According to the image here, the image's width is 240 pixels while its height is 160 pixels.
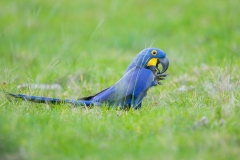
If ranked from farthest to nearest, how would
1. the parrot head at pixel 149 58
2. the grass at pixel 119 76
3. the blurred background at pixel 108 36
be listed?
the blurred background at pixel 108 36
the parrot head at pixel 149 58
the grass at pixel 119 76

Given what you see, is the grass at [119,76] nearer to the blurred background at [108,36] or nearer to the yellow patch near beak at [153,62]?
the blurred background at [108,36]

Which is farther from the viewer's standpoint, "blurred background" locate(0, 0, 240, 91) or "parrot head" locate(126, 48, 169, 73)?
"blurred background" locate(0, 0, 240, 91)

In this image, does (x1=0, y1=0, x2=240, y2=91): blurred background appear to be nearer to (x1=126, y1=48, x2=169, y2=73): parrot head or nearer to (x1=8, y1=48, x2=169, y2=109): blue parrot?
(x1=8, y1=48, x2=169, y2=109): blue parrot

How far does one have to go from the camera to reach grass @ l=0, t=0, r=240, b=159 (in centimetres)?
299

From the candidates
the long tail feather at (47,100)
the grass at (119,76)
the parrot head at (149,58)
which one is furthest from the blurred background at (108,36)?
the parrot head at (149,58)

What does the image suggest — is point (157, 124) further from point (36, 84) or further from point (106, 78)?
point (106, 78)

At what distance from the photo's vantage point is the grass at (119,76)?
9.82 feet

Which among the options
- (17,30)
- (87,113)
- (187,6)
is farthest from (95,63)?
(187,6)

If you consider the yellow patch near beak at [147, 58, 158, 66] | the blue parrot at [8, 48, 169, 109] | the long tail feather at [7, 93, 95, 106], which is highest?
the yellow patch near beak at [147, 58, 158, 66]

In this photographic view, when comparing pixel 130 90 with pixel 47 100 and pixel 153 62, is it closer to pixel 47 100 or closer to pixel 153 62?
pixel 153 62

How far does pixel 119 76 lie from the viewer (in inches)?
208

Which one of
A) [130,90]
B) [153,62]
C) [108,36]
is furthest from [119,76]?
[108,36]

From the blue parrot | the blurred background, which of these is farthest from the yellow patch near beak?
the blurred background

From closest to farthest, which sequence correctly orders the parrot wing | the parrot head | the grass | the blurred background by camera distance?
the grass → the parrot wing → the parrot head → the blurred background
